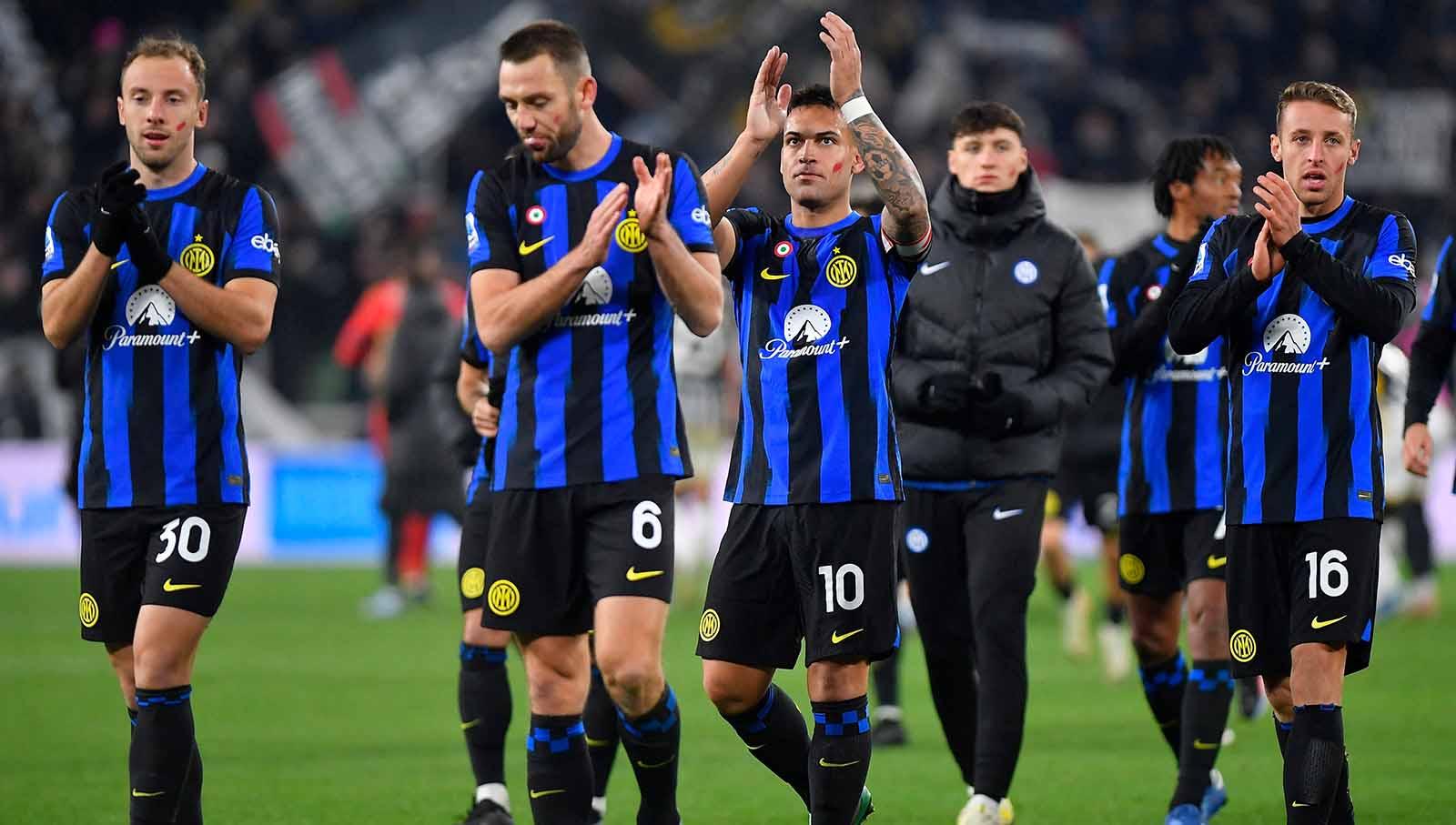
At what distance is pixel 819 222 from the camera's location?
19.2 ft

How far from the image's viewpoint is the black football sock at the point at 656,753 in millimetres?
5551

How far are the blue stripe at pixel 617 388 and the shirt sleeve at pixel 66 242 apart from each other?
1.50 m

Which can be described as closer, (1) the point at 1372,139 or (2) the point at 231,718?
(2) the point at 231,718

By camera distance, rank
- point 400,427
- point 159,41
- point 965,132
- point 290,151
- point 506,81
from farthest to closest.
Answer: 1. point 290,151
2. point 400,427
3. point 965,132
4. point 159,41
5. point 506,81

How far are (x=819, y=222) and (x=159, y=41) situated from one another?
78.0 inches

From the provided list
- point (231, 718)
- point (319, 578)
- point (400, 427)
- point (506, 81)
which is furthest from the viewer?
point (319, 578)

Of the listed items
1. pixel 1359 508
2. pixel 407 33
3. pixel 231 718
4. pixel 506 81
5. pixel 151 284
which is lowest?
pixel 231 718

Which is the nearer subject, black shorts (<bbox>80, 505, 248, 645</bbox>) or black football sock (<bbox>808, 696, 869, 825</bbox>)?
black shorts (<bbox>80, 505, 248, 645</bbox>)

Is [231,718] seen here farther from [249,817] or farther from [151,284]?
[151,284]

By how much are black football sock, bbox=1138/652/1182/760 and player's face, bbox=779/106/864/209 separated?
240 cm

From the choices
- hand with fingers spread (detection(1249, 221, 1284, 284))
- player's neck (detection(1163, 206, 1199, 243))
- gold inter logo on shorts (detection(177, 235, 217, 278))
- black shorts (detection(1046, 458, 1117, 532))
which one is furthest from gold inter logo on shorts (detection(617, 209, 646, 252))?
black shorts (detection(1046, 458, 1117, 532))

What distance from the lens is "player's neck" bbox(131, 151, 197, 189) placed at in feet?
18.5

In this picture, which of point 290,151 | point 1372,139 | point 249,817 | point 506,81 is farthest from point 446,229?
point 506,81

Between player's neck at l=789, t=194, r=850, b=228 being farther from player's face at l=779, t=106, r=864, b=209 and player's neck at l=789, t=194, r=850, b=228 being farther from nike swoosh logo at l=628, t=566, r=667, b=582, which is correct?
nike swoosh logo at l=628, t=566, r=667, b=582
